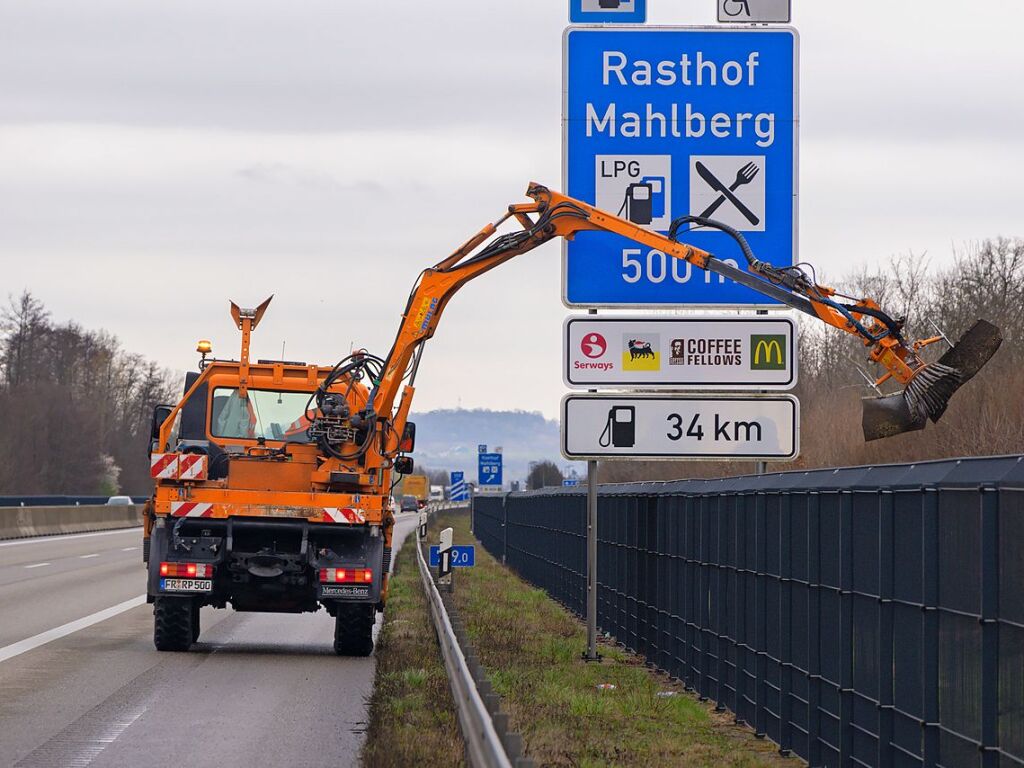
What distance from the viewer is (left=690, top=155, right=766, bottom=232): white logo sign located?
1561 centimetres

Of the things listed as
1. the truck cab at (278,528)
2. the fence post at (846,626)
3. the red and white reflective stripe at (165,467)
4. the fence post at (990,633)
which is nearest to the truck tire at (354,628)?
the truck cab at (278,528)

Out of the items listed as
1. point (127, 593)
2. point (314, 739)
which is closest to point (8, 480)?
point (127, 593)

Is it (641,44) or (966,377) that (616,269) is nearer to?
(641,44)

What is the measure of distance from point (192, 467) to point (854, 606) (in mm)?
9293

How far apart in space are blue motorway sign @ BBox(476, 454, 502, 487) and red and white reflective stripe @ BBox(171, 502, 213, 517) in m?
42.5

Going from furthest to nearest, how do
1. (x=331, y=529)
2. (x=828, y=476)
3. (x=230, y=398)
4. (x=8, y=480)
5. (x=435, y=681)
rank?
1. (x=8, y=480)
2. (x=230, y=398)
3. (x=331, y=529)
4. (x=435, y=681)
5. (x=828, y=476)

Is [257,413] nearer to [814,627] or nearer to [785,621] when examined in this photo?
[785,621]

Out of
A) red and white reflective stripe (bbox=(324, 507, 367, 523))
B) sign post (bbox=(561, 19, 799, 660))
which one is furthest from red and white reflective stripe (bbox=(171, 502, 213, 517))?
sign post (bbox=(561, 19, 799, 660))

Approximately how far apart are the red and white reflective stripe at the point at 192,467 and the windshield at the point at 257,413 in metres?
1.46

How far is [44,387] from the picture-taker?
370ft

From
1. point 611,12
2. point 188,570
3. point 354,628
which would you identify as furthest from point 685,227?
point 188,570

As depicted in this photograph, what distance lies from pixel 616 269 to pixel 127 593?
41.6ft

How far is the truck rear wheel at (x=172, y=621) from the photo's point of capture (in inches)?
662

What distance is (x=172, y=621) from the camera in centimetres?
1683
